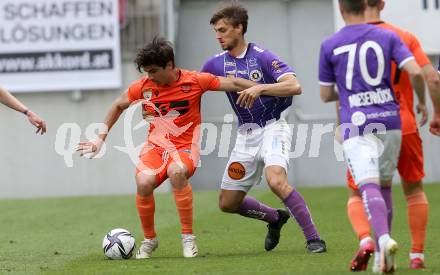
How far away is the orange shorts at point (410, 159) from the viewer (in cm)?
717

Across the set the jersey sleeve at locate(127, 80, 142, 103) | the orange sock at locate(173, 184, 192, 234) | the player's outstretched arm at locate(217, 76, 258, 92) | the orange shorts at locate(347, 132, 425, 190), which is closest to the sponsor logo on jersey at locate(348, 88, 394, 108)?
the orange shorts at locate(347, 132, 425, 190)

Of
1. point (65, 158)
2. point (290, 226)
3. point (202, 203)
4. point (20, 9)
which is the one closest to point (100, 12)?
point (20, 9)

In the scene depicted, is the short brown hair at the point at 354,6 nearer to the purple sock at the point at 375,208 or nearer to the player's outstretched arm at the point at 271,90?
the purple sock at the point at 375,208

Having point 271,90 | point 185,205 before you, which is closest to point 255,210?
point 185,205

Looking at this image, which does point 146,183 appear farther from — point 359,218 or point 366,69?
point 366,69

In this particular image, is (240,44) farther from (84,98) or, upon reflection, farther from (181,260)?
(84,98)

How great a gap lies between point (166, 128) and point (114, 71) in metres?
10.7

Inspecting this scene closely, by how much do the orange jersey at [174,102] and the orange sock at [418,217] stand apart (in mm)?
2251

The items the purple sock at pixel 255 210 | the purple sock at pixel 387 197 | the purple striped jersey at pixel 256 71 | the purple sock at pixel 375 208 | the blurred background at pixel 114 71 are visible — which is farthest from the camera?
the blurred background at pixel 114 71

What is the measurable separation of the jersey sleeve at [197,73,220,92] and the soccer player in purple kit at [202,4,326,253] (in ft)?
0.93

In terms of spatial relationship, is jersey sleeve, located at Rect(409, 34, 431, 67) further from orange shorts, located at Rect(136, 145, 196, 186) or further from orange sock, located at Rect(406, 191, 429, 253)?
orange shorts, located at Rect(136, 145, 196, 186)

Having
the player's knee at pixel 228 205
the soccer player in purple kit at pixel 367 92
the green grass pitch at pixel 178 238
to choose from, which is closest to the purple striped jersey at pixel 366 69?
the soccer player in purple kit at pixel 367 92

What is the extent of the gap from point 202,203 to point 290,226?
4381 millimetres

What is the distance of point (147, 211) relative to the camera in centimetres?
893
